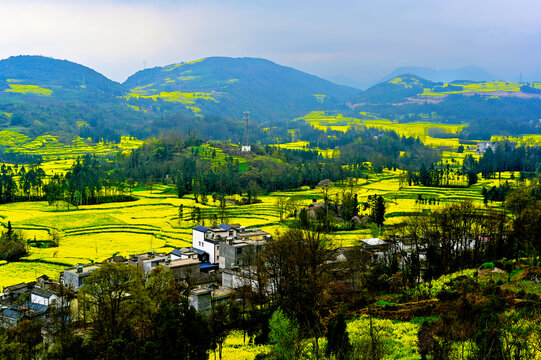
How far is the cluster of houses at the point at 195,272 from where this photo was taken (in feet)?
87.7

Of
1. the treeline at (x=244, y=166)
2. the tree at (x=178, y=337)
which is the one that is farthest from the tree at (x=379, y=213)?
the tree at (x=178, y=337)

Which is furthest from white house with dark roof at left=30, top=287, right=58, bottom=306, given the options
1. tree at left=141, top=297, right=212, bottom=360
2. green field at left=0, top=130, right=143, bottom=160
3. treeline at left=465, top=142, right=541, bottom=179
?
green field at left=0, top=130, right=143, bottom=160

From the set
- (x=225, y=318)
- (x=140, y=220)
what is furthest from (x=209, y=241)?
(x=140, y=220)

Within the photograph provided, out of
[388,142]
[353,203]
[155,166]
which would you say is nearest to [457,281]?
[353,203]

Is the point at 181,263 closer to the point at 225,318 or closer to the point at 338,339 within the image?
the point at 225,318

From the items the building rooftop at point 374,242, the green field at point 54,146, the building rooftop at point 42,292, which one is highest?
the green field at point 54,146

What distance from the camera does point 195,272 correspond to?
33562 millimetres

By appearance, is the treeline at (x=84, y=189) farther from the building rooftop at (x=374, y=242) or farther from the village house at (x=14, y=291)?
the building rooftop at (x=374, y=242)

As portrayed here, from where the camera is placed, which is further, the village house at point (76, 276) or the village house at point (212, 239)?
the village house at point (212, 239)

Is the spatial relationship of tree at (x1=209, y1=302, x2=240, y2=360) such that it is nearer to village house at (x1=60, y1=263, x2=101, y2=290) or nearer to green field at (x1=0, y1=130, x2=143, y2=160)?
village house at (x1=60, y1=263, x2=101, y2=290)

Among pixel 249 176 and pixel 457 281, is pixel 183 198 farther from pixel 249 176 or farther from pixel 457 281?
pixel 457 281

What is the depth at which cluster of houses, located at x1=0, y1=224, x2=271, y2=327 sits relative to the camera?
2673 centimetres

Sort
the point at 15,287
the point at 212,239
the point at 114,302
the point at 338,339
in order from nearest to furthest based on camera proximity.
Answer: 1. the point at 338,339
2. the point at 114,302
3. the point at 15,287
4. the point at 212,239

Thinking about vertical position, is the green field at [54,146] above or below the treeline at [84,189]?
above
